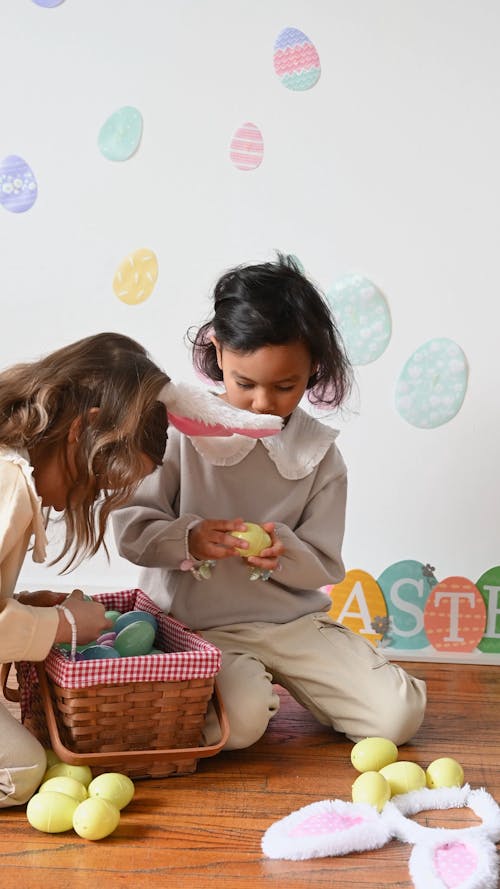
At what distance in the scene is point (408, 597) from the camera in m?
2.20

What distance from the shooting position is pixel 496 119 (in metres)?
2.10

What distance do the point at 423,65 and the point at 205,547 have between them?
110 cm

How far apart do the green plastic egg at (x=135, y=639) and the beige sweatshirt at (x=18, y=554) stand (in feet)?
0.55

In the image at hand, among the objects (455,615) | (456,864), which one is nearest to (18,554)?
(456,864)

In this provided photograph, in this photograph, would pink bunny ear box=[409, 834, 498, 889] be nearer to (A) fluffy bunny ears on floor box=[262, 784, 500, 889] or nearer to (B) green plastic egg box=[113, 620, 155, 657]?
(A) fluffy bunny ears on floor box=[262, 784, 500, 889]

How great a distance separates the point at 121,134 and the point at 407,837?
5.00ft

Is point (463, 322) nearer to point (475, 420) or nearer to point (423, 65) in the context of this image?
point (475, 420)

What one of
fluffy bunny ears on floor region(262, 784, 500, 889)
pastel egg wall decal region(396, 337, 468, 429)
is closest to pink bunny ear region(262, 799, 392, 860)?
fluffy bunny ears on floor region(262, 784, 500, 889)

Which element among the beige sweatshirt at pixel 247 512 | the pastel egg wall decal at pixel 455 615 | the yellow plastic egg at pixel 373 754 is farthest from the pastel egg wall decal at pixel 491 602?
the yellow plastic egg at pixel 373 754

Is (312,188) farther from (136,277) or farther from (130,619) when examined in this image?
(130,619)

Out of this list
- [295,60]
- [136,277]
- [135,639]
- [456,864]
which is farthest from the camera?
[136,277]

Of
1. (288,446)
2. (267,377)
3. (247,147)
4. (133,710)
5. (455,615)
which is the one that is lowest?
(455,615)

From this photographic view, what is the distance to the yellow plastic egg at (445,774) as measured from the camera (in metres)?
1.45

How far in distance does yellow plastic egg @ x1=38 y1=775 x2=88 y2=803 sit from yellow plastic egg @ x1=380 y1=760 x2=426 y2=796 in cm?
41
